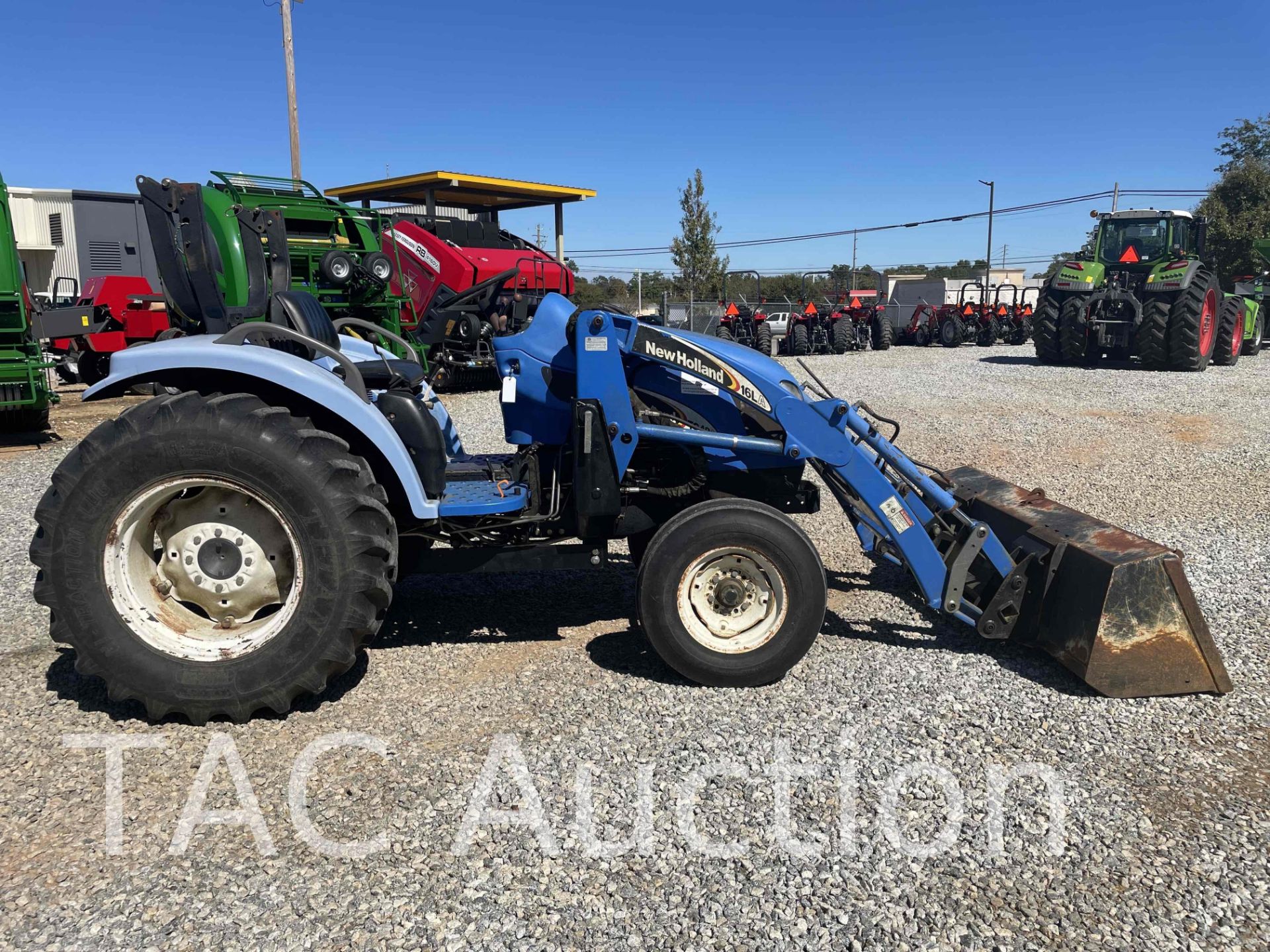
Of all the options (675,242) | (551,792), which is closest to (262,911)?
(551,792)

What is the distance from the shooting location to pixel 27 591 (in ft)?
16.4

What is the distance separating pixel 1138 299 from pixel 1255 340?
206 inches

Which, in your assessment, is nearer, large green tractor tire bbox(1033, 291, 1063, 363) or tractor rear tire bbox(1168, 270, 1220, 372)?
tractor rear tire bbox(1168, 270, 1220, 372)

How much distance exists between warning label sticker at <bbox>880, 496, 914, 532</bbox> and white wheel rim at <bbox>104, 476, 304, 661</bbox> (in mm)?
2290

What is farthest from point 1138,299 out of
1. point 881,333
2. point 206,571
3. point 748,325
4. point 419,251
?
point 206,571

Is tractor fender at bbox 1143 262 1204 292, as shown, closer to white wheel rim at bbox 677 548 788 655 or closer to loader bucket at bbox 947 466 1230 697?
loader bucket at bbox 947 466 1230 697

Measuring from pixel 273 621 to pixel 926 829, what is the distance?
2.34 meters

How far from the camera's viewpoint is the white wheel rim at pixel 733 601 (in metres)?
3.71

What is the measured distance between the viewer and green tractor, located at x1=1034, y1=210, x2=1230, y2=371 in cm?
1538

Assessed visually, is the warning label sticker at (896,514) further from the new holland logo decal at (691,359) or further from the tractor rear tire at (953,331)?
the tractor rear tire at (953,331)

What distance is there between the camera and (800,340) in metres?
21.5

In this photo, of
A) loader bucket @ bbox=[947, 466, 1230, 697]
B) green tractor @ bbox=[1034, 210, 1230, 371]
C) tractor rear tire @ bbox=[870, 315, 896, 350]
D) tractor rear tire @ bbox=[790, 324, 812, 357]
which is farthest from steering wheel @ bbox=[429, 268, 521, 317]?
tractor rear tire @ bbox=[870, 315, 896, 350]

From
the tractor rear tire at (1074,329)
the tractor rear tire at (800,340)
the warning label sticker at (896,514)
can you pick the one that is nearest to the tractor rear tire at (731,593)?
the warning label sticker at (896,514)

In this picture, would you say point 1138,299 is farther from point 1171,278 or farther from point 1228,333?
point 1228,333
